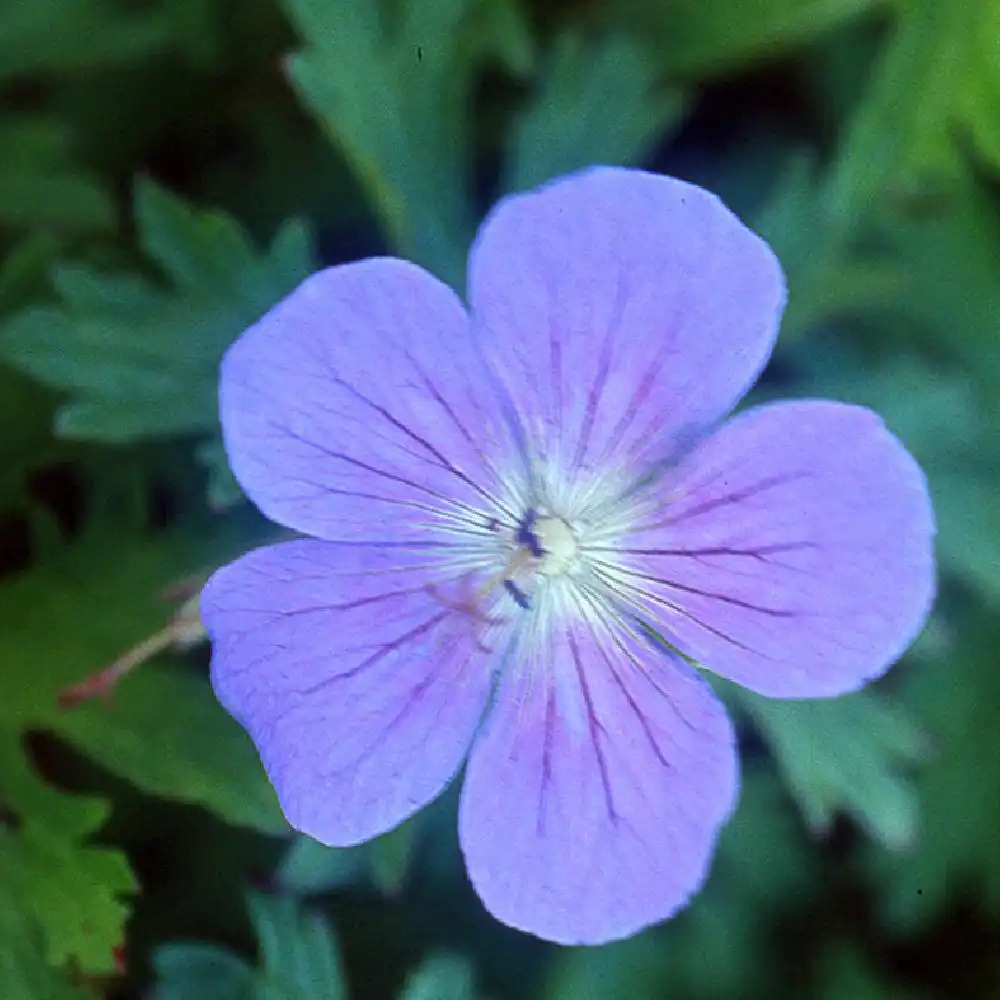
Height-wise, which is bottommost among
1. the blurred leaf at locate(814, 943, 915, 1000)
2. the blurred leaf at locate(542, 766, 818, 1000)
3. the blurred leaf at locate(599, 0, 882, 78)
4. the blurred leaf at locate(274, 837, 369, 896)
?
the blurred leaf at locate(814, 943, 915, 1000)

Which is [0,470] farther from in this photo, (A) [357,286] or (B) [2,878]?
(A) [357,286]

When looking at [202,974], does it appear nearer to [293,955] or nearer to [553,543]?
[293,955]

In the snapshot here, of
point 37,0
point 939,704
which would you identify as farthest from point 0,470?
point 939,704

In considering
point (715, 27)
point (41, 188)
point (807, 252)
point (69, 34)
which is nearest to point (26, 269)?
Answer: point (41, 188)

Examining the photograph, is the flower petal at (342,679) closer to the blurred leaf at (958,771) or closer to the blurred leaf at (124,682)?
the blurred leaf at (124,682)

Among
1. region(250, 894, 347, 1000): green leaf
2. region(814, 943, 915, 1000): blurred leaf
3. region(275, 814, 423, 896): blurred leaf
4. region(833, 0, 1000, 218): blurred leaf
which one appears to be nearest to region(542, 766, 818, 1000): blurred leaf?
region(814, 943, 915, 1000): blurred leaf

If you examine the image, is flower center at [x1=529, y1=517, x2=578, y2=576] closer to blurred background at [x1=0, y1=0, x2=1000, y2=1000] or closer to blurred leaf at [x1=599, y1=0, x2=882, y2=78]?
blurred background at [x1=0, y1=0, x2=1000, y2=1000]
